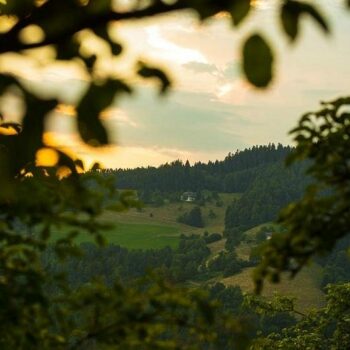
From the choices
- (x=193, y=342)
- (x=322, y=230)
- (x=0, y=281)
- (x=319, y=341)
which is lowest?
(x=319, y=341)

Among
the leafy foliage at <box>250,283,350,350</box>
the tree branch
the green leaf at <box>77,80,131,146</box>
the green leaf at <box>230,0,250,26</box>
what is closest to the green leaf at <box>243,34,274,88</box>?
the green leaf at <box>230,0,250,26</box>

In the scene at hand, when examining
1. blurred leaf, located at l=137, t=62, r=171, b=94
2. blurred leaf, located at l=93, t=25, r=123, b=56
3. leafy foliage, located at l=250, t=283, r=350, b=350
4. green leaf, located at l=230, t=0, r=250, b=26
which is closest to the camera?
green leaf, located at l=230, t=0, r=250, b=26

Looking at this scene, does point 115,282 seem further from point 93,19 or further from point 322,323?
point 322,323

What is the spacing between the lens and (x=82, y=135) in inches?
80.7

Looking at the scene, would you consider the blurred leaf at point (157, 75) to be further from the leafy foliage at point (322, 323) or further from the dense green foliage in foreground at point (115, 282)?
the leafy foliage at point (322, 323)

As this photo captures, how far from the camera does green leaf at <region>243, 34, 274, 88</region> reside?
195 centimetres

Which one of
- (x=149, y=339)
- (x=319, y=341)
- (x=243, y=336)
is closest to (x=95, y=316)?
(x=149, y=339)

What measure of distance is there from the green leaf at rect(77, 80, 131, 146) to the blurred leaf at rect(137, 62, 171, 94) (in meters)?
0.18

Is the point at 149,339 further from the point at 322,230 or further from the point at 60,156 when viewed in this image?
the point at 60,156

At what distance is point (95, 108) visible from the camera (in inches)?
82.8

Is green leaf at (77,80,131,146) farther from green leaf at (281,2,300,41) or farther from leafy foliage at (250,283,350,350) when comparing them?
leafy foliage at (250,283,350,350)

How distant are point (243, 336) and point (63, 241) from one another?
230cm

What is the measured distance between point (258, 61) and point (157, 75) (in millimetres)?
535

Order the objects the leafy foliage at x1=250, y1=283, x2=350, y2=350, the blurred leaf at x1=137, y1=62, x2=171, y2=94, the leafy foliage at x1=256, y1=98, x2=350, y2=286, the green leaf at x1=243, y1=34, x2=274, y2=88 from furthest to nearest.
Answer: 1. the leafy foliage at x1=250, y1=283, x2=350, y2=350
2. the leafy foliage at x1=256, y1=98, x2=350, y2=286
3. the blurred leaf at x1=137, y1=62, x2=171, y2=94
4. the green leaf at x1=243, y1=34, x2=274, y2=88
